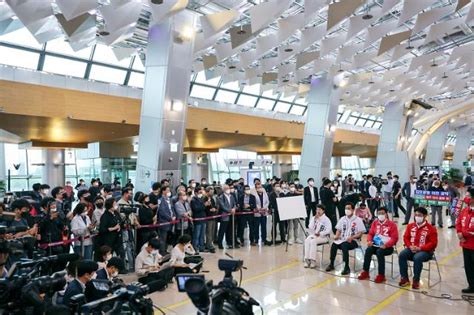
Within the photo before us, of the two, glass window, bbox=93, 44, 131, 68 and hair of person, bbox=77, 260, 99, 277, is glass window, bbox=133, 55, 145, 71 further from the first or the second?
hair of person, bbox=77, 260, 99, 277

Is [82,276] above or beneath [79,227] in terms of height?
beneath

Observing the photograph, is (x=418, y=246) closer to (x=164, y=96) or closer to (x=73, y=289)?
(x=73, y=289)

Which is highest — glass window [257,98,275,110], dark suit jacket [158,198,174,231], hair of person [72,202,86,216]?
glass window [257,98,275,110]

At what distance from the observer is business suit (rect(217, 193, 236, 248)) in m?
9.67

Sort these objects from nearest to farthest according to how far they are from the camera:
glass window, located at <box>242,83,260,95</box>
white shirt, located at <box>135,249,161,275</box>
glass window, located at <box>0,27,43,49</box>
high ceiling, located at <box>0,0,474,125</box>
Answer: white shirt, located at <box>135,249,161,275</box>
high ceiling, located at <box>0,0,474,125</box>
glass window, located at <box>0,27,43,49</box>
glass window, located at <box>242,83,260,95</box>

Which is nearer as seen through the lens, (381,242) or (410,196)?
(381,242)

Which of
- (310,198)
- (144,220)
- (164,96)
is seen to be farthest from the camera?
(310,198)

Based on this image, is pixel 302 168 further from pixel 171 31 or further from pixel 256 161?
pixel 171 31

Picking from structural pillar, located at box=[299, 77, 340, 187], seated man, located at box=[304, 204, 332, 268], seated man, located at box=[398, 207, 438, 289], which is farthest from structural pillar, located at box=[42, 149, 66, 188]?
seated man, located at box=[398, 207, 438, 289]

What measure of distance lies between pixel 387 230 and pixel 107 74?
1457cm

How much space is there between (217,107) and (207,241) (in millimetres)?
13656

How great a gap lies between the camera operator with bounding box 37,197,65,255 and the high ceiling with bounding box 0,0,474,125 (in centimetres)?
446

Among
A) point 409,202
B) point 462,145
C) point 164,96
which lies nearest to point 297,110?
point 409,202

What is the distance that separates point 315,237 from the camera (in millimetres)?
7898
